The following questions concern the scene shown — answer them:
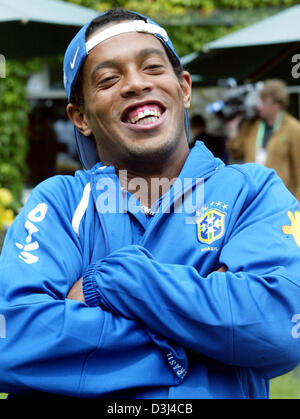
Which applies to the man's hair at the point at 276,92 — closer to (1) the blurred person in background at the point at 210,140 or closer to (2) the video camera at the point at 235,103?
(1) the blurred person in background at the point at 210,140

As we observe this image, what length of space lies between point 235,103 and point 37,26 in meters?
5.45

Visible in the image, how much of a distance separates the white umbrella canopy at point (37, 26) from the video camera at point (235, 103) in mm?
4414

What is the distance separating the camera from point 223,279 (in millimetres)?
1589

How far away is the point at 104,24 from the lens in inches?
75.1

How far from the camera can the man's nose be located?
182cm

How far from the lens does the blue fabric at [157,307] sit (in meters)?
1.54

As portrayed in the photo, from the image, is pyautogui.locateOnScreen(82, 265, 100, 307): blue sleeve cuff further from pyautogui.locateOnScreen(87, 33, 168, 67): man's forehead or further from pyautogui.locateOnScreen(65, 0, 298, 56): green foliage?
pyautogui.locateOnScreen(65, 0, 298, 56): green foliage

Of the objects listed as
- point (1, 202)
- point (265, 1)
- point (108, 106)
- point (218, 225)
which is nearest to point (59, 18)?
point (1, 202)

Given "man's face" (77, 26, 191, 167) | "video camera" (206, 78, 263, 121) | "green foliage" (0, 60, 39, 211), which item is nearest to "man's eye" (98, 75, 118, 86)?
"man's face" (77, 26, 191, 167)

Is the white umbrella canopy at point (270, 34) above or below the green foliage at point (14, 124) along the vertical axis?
above

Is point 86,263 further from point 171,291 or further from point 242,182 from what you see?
point 242,182

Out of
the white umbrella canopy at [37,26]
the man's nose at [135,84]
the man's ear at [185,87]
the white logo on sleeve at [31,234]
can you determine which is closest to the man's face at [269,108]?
the white umbrella canopy at [37,26]

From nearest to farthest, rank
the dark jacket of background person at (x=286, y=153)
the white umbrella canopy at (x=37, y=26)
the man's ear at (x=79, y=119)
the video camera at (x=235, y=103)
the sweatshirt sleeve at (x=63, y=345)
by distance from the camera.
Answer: the sweatshirt sleeve at (x=63, y=345) → the man's ear at (x=79, y=119) → the white umbrella canopy at (x=37, y=26) → the dark jacket of background person at (x=286, y=153) → the video camera at (x=235, y=103)

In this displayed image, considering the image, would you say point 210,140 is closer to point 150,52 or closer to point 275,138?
point 275,138
